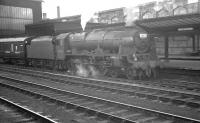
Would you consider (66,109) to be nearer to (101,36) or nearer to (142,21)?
(101,36)

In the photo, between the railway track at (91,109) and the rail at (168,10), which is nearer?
the railway track at (91,109)

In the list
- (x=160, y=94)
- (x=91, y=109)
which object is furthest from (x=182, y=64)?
(x=91, y=109)

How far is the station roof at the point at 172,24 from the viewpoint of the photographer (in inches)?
543

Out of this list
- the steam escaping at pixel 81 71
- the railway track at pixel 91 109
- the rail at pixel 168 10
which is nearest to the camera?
the railway track at pixel 91 109

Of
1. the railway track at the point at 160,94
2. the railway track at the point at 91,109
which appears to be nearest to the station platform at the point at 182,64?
the railway track at the point at 160,94

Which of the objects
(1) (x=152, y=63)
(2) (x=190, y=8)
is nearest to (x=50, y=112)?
(1) (x=152, y=63)

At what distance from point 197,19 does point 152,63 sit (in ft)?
10.8

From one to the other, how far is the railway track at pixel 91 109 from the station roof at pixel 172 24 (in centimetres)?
720

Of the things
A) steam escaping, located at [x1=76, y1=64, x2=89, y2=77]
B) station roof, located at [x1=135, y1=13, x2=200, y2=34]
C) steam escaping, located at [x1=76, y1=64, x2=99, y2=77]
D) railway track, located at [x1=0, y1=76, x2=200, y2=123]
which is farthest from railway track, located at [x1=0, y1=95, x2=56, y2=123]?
station roof, located at [x1=135, y1=13, x2=200, y2=34]

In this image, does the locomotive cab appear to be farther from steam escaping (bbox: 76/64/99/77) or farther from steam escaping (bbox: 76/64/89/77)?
steam escaping (bbox: 76/64/99/77)

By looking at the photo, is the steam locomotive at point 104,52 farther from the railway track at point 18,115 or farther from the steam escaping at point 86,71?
the railway track at point 18,115

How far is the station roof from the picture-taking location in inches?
543

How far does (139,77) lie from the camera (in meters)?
14.4

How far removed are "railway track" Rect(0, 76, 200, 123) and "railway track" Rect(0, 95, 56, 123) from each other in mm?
399
